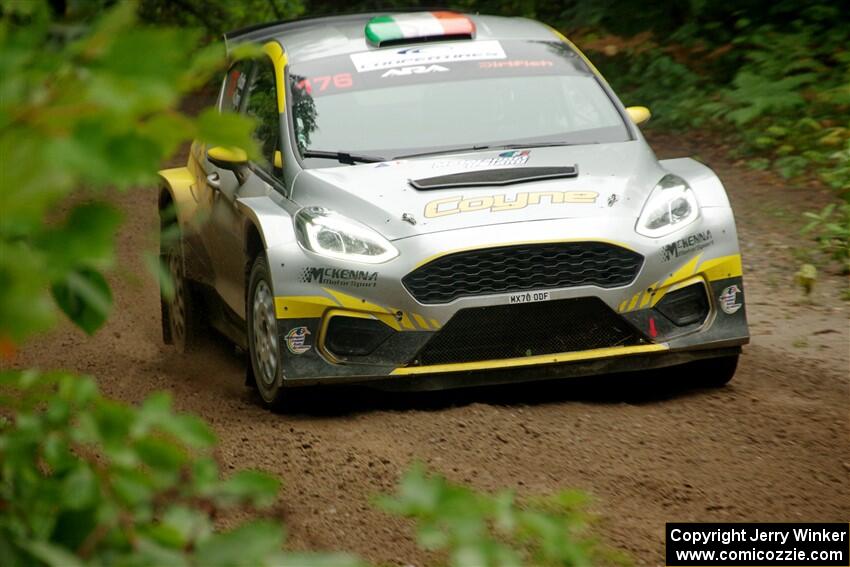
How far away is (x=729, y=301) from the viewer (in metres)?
6.62

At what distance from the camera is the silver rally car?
6.32m

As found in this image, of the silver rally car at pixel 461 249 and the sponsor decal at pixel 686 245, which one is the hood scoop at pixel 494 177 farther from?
the sponsor decal at pixel 686 245

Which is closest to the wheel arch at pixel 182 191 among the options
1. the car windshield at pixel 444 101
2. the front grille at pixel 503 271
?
the car windshield at pixel 444 101

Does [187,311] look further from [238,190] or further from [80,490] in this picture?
[80,490]

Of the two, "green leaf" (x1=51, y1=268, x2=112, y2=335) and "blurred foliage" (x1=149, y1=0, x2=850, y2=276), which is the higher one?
"green leaf" (x1=51, y1=268, x2=112, y2=335)

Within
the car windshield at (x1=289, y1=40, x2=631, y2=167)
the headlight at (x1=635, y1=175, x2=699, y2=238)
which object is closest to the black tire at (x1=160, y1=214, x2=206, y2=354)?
the car windshield at (x1=289, y1=40, x2=631, y2=167)

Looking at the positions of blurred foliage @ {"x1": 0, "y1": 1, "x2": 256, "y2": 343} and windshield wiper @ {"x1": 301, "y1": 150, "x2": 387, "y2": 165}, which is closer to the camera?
blurred foliage @ {"x1": 0, "y1": 1, "x2": 256, "y2": 343}

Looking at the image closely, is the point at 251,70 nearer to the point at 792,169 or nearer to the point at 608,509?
the point at 608,509

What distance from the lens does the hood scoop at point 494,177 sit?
21.9 feet

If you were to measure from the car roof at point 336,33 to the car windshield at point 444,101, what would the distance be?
0.43 ft

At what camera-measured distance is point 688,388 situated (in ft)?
22.8

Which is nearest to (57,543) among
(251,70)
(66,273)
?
(66,273)

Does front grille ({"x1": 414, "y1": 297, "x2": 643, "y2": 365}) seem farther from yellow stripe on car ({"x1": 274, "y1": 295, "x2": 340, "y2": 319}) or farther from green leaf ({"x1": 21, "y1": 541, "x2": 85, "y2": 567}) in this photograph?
green leaf ({"x1": 21, "y1": 541, "x2": 85, "y2": 567})

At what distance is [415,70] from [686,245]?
6.64ft
